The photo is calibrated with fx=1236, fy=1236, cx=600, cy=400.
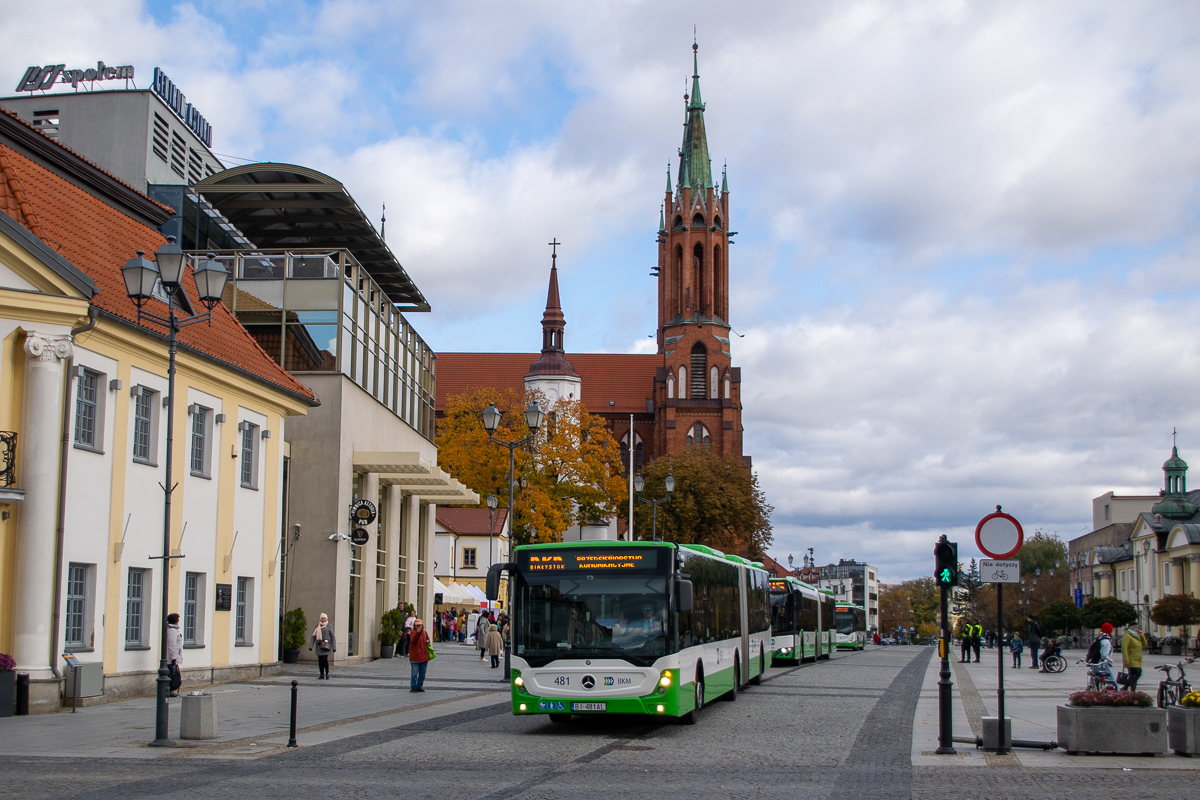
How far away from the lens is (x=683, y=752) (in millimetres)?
14898

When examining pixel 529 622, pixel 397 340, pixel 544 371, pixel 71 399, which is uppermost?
pixel 544 371

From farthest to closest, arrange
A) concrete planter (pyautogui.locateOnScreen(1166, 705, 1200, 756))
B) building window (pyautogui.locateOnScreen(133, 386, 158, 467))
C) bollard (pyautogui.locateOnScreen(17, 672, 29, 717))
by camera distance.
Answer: building window (pyautogui.locateOnScreen(133, 386, 158, 467)) < bollard (pyautogui.locateOnScreen(17, 672, 29, 717)) < concrete planter (pyautogui.locateOnScreen(1166, 705, 1200, 756))

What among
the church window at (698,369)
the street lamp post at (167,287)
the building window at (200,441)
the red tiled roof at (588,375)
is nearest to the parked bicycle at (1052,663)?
the building window at (200,441)

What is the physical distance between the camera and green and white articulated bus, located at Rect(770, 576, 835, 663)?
119 feet

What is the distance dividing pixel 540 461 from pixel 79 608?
49.2 meters

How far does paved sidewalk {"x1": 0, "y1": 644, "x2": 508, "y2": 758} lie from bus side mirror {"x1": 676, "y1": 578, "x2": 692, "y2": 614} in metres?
4.74

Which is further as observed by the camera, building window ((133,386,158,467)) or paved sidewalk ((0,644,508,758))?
building window ((133,386,158,467))

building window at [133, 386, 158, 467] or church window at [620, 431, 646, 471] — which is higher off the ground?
church window at [620, 431, 646, 471]

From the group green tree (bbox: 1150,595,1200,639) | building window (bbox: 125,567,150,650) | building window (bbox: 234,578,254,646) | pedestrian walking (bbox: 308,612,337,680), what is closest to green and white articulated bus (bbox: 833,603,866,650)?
green tree (bbox: 1150,595,1200,639)

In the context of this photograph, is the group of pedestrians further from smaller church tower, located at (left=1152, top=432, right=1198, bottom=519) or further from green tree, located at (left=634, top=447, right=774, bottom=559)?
smaller church tower, located at (left=1152, top=432, right=1198, bottom=519)

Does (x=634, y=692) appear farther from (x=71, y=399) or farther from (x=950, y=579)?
(x=71, y=399)

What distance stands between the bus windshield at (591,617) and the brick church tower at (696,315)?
86070 millimetres

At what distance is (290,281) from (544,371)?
74.6 meters

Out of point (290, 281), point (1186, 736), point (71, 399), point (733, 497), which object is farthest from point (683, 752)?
point (733, 497)
